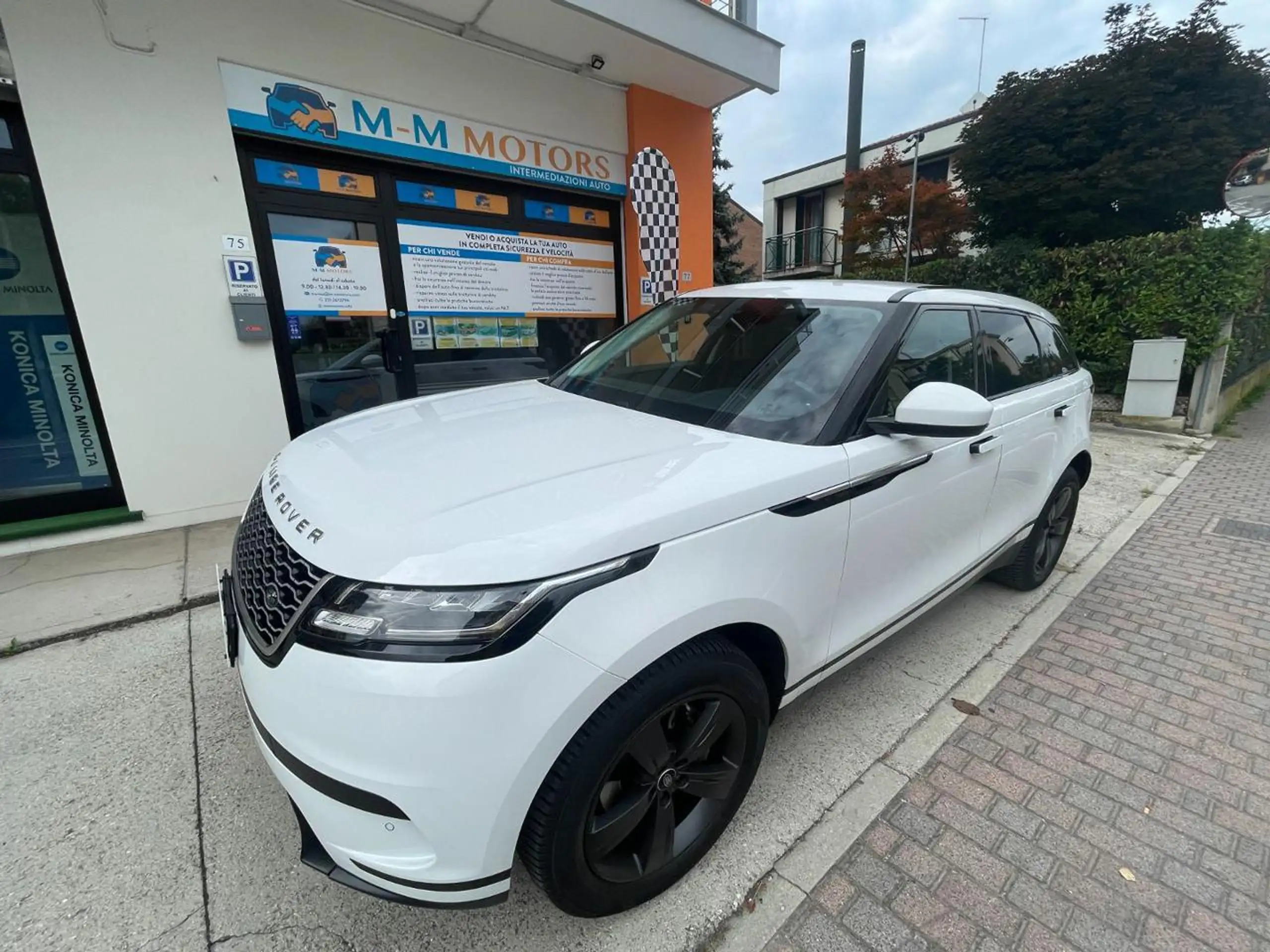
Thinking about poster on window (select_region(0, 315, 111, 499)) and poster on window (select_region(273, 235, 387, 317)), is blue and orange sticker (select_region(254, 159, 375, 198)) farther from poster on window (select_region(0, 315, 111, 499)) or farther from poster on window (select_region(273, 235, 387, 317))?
poster on window (select_region(0, 315, 111, 499))

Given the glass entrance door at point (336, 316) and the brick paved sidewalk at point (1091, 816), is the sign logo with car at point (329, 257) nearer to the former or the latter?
the glass entrance door at point (336, 316)

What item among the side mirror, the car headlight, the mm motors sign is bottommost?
the car headlight

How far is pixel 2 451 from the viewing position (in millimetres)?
4016

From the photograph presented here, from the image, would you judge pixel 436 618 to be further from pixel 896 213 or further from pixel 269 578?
pixel 896 213

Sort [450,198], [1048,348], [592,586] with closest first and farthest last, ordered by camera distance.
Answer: [592,586], [1048,348], [450,198]

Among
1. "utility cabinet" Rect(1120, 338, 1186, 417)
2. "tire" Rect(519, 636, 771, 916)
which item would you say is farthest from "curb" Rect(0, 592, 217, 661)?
"utility cabinet" Rect(1120, 338, 1186, 417)

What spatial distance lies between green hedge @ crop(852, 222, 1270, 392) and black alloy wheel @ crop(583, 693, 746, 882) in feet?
28.0

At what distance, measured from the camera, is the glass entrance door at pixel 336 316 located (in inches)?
180

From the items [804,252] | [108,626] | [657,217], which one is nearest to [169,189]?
[108,626]

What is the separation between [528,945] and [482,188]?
567 cm

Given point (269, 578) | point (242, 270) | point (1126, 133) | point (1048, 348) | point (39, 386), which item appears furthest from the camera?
point (1126, 133)

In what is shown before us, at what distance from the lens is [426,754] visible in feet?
3.77

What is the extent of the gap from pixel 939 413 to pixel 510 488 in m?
1.34

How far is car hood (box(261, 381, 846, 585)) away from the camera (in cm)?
125
